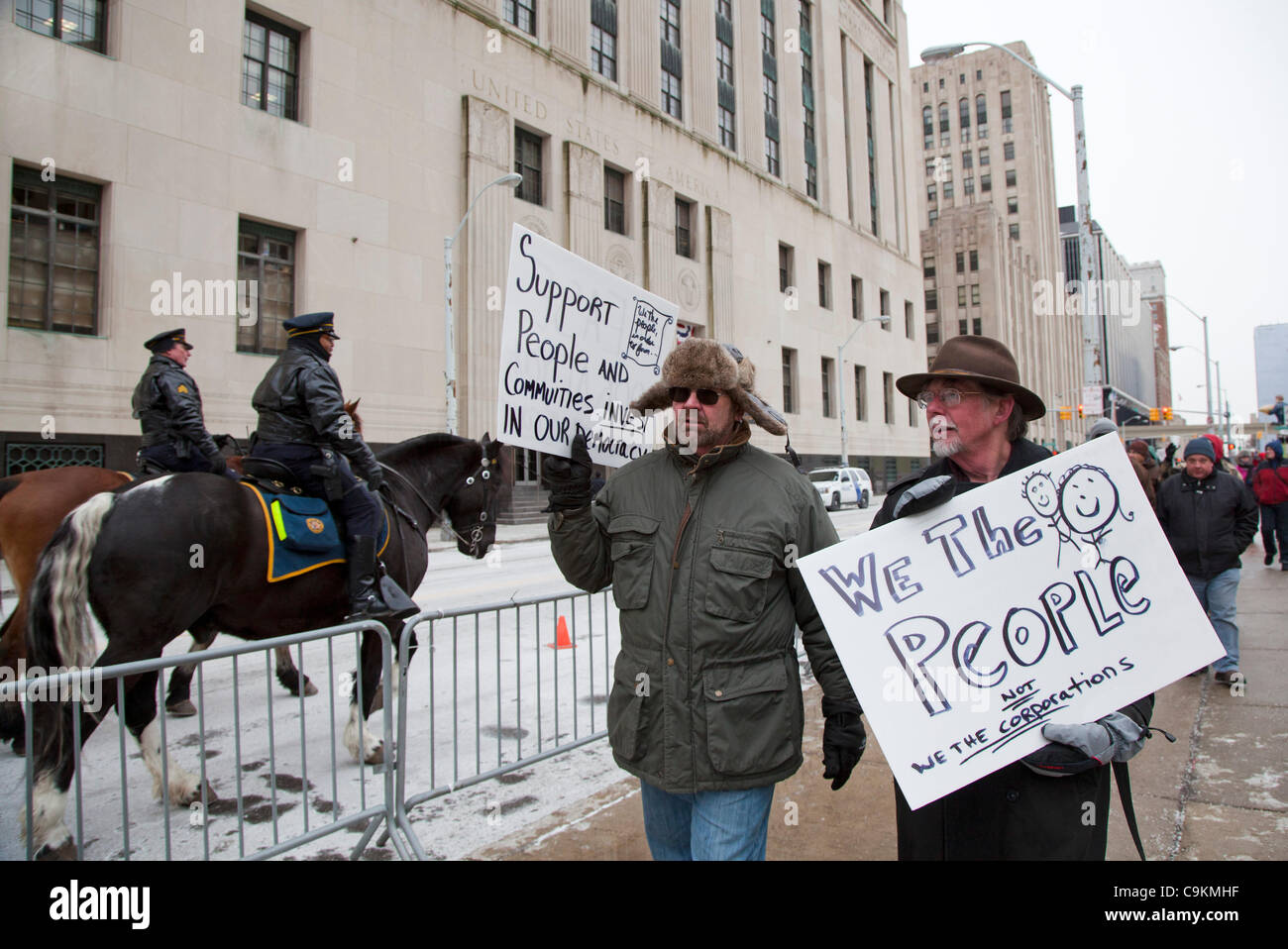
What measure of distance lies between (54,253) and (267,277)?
14.4 feet

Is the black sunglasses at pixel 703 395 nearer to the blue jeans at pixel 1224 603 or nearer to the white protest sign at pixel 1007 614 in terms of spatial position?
the white protest sign at pixel 1007 614

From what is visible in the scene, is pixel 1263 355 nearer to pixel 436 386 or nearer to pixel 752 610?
pixel 436 386

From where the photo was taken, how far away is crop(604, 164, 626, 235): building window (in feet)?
97.9

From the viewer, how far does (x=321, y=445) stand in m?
5.24

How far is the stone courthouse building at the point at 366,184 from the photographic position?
16000mm

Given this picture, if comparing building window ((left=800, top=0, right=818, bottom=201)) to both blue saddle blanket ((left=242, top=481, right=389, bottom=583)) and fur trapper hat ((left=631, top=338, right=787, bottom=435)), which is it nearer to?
blue saddle blanket ((left=242, top=481, right=389, bottom=583))

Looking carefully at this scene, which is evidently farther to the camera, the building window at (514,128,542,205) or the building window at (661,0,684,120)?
the building window at (661,0,684,120)

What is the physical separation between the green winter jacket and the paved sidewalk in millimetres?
1425

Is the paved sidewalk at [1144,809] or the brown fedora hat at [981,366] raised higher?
the brown fedora hat at [981,366]

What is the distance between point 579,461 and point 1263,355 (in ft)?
238

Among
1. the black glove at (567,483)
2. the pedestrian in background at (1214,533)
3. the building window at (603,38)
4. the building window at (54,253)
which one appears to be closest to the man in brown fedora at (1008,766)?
the black glove at (567,483)

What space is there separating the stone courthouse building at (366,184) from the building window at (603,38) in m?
0.09

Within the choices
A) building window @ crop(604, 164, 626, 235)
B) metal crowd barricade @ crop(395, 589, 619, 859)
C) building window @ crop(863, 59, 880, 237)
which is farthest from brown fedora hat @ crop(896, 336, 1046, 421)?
building window @ crop(863, 59, 880, 237)
